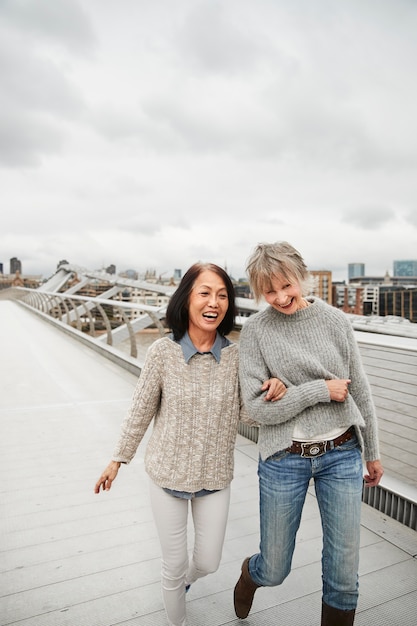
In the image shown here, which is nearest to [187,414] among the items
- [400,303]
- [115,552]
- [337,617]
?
[337,617]

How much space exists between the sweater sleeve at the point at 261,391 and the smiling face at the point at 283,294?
0.11m

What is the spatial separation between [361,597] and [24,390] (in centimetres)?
443

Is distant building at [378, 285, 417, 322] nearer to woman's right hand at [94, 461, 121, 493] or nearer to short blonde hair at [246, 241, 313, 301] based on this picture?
short blonde hair at [246, 241, 313, 301]

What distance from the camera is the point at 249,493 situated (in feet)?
9.41

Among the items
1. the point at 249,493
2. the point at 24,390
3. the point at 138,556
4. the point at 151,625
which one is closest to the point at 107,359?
the point at 24,390

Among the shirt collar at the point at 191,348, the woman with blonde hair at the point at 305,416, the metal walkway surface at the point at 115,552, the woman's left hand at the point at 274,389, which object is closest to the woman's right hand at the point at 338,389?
the woman with blonde hair at the point at 305,416

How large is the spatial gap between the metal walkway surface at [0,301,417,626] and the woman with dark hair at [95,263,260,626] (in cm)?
37

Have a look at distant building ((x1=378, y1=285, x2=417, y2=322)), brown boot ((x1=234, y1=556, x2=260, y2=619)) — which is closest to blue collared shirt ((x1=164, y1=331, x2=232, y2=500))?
brown boot ((x1=234, y1=556, x2=260, y2=619))

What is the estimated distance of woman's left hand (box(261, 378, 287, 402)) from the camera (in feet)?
4.56

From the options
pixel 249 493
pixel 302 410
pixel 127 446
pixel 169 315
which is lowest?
pixel 249 493

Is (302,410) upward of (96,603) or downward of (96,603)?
upward

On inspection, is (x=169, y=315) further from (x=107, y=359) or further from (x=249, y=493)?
(x=107, y=359)

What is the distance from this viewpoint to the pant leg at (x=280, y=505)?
144cm

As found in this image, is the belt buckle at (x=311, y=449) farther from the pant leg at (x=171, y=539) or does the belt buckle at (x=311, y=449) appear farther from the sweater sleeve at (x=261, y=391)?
the pant leg at (x=171, y=539)
